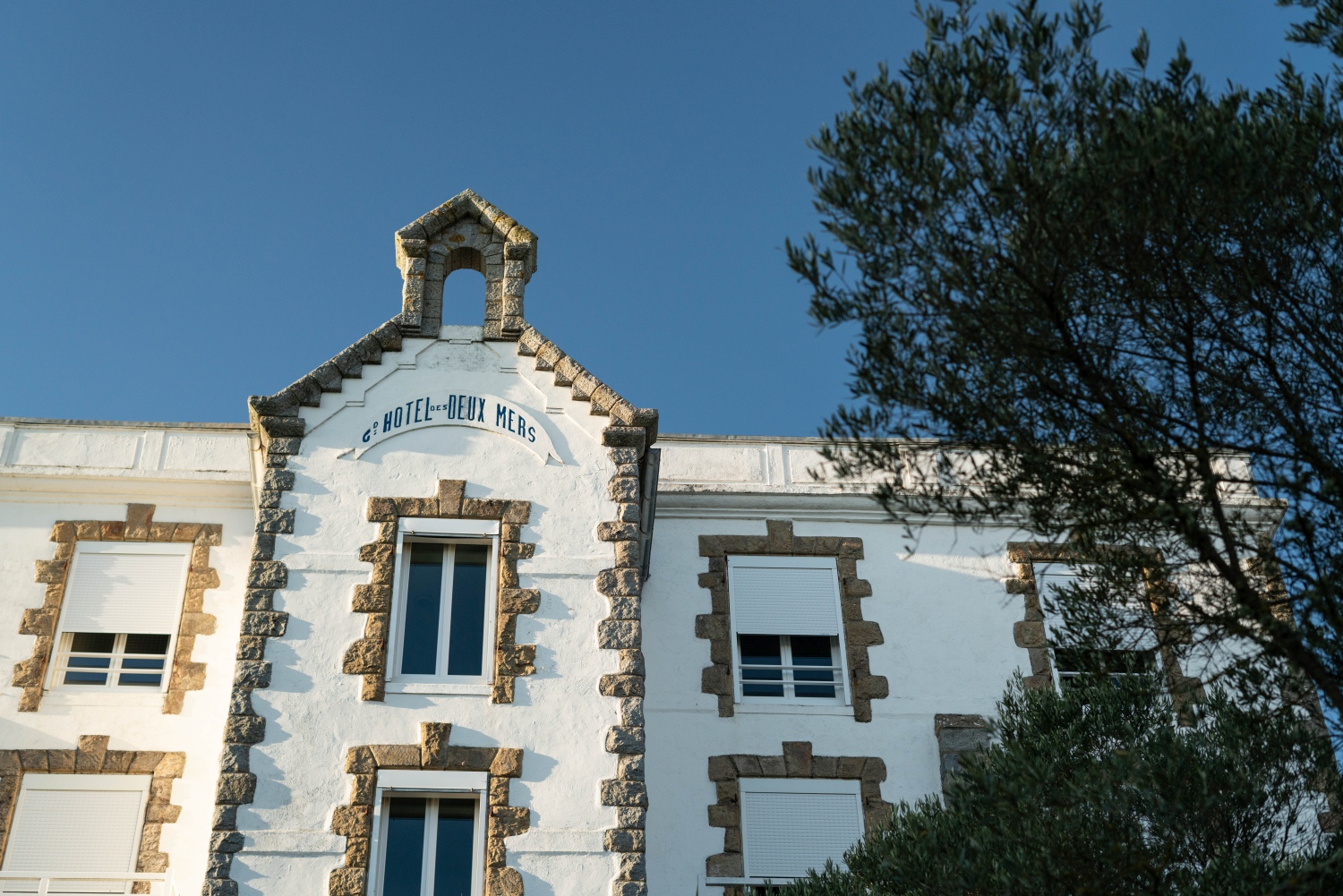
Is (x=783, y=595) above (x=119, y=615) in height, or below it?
above

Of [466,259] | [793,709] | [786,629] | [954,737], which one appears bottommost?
[954,737]

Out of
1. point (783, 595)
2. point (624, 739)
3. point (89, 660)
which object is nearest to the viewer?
point (624, 739)

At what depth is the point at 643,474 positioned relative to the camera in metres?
14.0

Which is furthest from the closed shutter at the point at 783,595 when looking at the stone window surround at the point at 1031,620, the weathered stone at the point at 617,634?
the weathered stone at the point at 617,634

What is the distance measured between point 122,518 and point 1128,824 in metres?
10.9

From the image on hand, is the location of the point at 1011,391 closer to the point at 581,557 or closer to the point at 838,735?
the point at 581,557

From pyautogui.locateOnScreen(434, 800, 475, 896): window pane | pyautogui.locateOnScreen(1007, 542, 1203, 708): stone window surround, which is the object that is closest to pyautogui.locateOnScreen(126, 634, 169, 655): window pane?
pyautogui.locateOnScreen(434, 800, 475, 896): window pane

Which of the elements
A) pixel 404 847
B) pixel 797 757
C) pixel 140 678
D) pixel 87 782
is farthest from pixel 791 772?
pixel 87 782

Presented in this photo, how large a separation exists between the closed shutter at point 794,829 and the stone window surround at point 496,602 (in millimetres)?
3136

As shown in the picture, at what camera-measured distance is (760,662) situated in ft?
49.3

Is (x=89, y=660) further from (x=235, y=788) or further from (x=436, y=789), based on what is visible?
(x=436, y=789)

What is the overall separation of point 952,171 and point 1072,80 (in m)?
0.99

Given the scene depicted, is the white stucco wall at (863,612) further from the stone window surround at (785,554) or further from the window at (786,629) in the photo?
the window at (786,629)

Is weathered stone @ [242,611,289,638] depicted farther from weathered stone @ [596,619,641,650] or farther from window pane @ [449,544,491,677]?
weathered stone @ [596,619,641,650]
